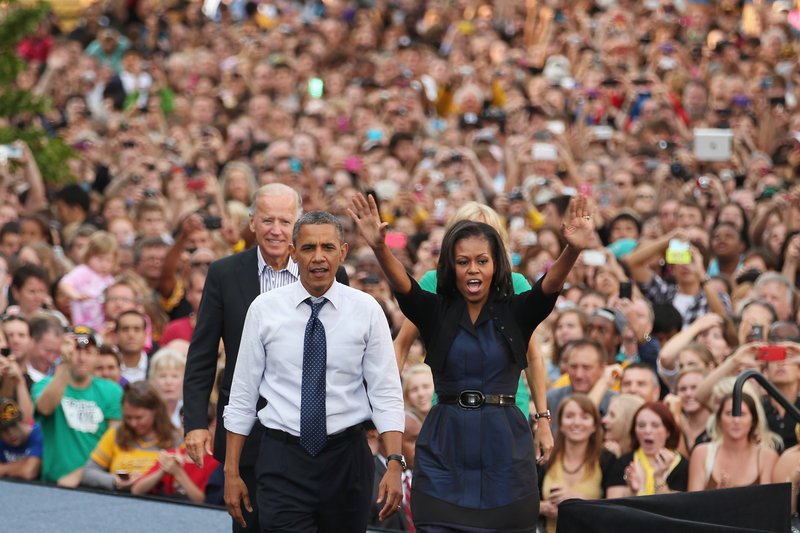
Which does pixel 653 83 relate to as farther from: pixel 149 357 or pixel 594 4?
pixel 149 357

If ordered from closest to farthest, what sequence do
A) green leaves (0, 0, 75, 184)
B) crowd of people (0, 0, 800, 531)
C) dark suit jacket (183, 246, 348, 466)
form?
dark suit jacket (183, 246, 348, 466) → crowd of people (0, 0, 800, 531) → green leaves (0, 0, 75, 184)

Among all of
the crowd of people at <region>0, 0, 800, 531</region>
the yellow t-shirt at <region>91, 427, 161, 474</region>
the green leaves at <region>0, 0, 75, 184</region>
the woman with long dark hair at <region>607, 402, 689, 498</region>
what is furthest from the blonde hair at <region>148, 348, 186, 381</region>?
the green leaves at <region>0, 0, 75, 184</region>

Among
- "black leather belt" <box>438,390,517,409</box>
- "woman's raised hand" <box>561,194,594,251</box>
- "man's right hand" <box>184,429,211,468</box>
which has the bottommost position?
"man's right hand" <box>184,429,211,468</box>

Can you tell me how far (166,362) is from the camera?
30.8ft

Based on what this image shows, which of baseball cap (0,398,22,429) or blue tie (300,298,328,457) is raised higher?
blue tie (300,298,328,457)

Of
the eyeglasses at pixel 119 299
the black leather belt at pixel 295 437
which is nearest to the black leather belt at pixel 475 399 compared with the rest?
the black leather belt at pixel 295 437

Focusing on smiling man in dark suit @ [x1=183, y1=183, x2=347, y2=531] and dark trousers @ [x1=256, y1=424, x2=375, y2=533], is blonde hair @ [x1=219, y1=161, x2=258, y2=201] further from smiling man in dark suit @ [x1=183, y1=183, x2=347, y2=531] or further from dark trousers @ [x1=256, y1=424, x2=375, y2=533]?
dark trousers @ [x1=256, y1=424, x2=375, y2=533]

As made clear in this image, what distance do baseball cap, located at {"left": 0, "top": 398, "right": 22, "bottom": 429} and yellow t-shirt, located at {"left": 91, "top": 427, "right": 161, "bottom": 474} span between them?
503mm

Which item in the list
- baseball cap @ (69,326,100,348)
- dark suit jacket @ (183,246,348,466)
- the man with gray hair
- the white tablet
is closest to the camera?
dark suit jacket @ (183,246,348,466)

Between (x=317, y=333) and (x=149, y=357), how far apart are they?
4888 millimetres

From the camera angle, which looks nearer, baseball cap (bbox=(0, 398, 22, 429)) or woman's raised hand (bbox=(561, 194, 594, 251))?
woman's raised hand (bbox=(561, 194, 594, 251))

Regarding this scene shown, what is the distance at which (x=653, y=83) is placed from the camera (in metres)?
16.1

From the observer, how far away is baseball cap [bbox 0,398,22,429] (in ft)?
29.7

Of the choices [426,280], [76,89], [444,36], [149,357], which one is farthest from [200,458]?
[444,36]
